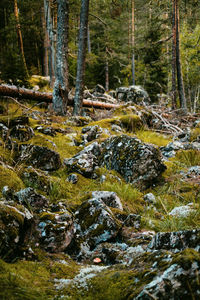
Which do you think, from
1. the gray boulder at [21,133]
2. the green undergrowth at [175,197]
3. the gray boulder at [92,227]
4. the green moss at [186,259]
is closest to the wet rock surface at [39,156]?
the gray boulder at [21,133]

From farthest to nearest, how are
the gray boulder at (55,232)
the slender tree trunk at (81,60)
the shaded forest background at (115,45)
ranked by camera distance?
the shaded forest background at (115,45) < the slender tree trunk at (81,60) < the gray boulder at (55,232)

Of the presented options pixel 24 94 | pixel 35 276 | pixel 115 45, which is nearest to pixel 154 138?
pixel 24 94

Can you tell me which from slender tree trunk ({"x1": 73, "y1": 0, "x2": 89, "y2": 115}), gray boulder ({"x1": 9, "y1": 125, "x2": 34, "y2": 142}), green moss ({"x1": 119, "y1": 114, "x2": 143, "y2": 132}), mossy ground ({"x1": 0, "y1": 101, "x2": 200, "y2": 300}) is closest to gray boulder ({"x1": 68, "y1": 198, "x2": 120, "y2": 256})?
mossy ground ({"x1": 0, "y1": 101, "x2": 200, "y2": 300})

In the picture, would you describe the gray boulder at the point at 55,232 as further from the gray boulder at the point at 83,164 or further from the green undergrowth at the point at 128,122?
the green undergrowth at the point at 128,122

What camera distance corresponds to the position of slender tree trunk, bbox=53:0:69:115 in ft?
25.9

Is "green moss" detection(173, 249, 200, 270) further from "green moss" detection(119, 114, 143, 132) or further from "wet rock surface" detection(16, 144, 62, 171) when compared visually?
"green moss" detection(119, 114, 143, 132)

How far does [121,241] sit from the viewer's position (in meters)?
2.28

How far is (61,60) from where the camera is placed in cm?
825

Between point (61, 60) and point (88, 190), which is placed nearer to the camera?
point (88, 190)

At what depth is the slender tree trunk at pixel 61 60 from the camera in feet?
25.9

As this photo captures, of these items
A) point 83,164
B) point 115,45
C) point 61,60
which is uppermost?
point 115,45

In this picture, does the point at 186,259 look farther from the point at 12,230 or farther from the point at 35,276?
the point at 12,230

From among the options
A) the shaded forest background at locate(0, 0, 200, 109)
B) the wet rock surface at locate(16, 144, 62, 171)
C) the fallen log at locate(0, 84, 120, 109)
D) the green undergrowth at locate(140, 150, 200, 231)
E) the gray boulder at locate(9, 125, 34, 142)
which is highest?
the shaded forest background at locate(0, 0, 200, 109)

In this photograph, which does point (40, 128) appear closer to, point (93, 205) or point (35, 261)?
point (93, 205)
